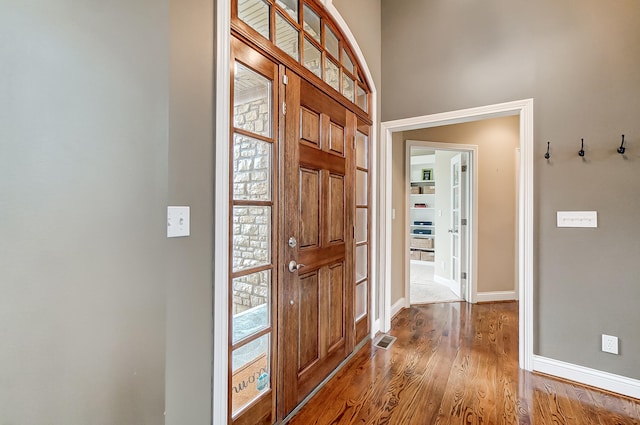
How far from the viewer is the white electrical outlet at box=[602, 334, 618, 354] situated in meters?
2.10

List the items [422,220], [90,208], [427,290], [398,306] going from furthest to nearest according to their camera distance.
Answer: [422,220], [427,290], [398,306], [90,208]

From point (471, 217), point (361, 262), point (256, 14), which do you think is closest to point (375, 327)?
point (361, 262)

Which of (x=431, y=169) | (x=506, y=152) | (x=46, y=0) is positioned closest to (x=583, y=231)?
(x=506, y=152)

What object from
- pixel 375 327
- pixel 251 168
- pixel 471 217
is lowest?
Result: pixel 375 327

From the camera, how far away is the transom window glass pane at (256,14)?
150cm

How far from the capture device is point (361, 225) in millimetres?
2787

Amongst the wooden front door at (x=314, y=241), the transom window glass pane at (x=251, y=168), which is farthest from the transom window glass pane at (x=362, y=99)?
the transom window glass pane at (x=251, y=168)

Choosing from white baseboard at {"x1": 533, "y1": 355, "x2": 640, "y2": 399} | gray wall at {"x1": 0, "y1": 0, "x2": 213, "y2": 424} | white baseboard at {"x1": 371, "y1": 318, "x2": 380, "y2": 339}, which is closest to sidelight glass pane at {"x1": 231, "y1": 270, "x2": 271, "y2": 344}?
gray wall at {"x1": 0, "y1": 0, "x2": 213, "y2": 424}

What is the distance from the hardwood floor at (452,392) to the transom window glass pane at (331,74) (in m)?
2.30

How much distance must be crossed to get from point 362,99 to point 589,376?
291cm

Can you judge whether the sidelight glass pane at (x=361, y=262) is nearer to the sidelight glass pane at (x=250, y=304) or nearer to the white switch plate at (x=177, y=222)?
the sidelight glass pane at (x=250, y=304)

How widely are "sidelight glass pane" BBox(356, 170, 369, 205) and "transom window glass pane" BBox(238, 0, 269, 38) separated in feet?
4.60

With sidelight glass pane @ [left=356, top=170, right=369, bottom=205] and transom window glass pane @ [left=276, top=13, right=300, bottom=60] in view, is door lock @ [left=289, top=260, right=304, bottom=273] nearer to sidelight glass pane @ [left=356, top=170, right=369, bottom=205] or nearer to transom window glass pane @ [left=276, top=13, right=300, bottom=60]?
sidelight glass pane @ [left=356, top=170, right=369, bottom=205]

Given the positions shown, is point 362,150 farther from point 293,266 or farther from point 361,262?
point 293,266
